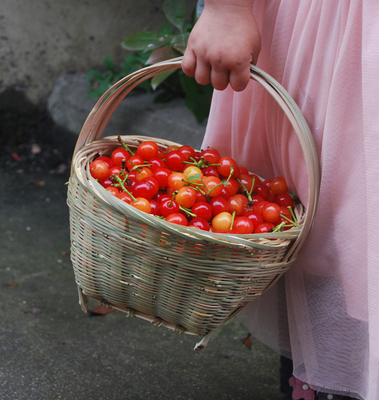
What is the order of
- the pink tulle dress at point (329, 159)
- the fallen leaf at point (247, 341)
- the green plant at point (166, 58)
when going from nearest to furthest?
1. the pink tulle dress at point (329, 159)
2. the fallen leaf at point (247, 341)
3. the green plant at point (166, 58)

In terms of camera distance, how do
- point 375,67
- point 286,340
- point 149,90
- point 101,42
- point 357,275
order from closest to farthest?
point 375,67 < point 357,275 < point 286,340 < point 149,90 < point 101,42

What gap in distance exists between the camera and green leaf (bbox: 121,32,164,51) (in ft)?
7.60

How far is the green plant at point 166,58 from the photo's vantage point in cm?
222

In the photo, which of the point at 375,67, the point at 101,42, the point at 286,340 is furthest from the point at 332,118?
the point at 101,42

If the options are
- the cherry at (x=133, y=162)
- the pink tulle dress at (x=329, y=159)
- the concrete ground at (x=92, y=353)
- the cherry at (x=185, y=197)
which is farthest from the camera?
the concrete ground at (x=92, y=353)

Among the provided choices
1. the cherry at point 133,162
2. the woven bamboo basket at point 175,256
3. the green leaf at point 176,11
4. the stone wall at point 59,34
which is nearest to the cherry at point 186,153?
the cherry at point 133,162

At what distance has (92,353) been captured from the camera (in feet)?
4.84

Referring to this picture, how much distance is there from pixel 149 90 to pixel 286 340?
6.28ft

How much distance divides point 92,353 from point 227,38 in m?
1.09

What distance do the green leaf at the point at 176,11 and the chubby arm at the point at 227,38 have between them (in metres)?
1.50

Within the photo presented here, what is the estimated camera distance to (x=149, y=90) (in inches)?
106

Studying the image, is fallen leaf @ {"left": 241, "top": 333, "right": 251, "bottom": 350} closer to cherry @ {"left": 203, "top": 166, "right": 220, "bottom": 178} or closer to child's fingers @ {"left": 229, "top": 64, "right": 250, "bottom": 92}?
cherry @ {"left": 203, "top": 166, "right": 220, "bottom": 178}

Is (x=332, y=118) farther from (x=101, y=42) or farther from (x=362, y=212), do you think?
(x=101, y=42)

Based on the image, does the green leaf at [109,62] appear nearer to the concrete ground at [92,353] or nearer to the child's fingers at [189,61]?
the concrete ground at [92,353]
